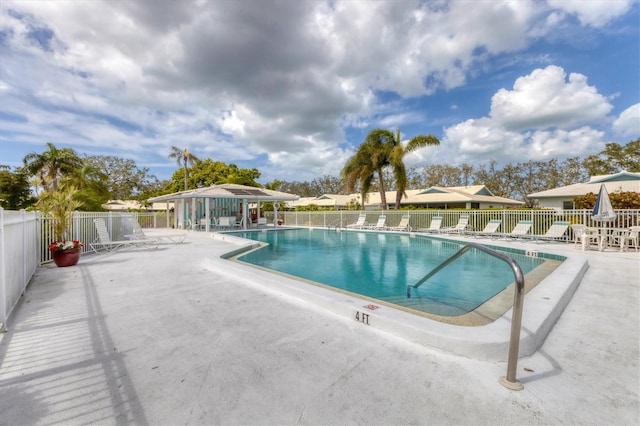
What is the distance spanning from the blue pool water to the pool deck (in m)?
1.88

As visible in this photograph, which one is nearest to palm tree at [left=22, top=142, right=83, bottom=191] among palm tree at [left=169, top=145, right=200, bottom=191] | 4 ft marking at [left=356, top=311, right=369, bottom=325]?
palm tree at [left=169, top=145, right=200, bottom=191]

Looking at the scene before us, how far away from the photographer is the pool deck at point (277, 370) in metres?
2.04

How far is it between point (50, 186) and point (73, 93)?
632 inches

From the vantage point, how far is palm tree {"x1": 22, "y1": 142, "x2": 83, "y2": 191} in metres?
24.3

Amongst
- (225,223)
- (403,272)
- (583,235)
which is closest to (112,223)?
(225,223)

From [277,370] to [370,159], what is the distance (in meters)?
22.7

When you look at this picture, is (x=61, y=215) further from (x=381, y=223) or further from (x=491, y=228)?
(x=491, y=228)

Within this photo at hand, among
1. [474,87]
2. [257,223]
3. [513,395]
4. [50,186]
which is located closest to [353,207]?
[257,223]

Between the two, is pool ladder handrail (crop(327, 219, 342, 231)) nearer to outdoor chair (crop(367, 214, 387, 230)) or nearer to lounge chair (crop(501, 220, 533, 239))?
outdoor chair (crop(367, 214, 387, 230))

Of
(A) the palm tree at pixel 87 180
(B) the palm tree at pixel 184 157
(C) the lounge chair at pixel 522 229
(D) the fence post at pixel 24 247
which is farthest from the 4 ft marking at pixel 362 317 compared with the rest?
(B) the palm tree at pixel 184 157

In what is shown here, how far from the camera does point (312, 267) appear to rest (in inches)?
350

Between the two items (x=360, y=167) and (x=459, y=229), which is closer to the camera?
(x=459, y=229)

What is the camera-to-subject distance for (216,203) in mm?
24234

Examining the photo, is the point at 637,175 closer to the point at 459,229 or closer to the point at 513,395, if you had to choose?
the point at 459,229
